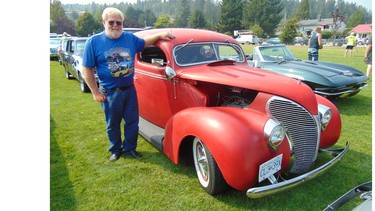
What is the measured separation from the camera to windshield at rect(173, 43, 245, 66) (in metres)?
3.90

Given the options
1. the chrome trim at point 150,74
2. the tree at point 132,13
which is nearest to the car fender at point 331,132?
the chrome trim at point 150,74

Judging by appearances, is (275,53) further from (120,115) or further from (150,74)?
(120,115)

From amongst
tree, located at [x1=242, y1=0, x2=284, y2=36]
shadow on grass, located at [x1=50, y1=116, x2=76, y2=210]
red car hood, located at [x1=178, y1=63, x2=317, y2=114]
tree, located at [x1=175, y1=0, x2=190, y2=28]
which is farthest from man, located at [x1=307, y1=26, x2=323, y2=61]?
tree, located at [x1=175, y1=0, x2=190, y2=28]

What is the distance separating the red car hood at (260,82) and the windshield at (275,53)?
4066 mm

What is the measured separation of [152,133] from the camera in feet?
13.3

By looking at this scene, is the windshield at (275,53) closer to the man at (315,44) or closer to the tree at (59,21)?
the man at (315,44)

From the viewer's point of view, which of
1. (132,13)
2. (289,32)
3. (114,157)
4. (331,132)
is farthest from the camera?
(132,13)

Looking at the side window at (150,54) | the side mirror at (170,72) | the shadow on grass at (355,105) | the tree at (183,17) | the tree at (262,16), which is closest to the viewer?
the side mirror at (170,72)

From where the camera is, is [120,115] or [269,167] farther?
[120,115]

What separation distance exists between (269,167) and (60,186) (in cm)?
245

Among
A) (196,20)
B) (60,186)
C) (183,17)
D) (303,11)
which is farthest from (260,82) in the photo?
(303,11)

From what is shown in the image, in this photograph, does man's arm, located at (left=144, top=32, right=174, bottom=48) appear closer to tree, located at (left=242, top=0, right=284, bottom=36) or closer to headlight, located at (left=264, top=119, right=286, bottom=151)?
headlight, located at (left=264, top=119, right=286, bottom=151)

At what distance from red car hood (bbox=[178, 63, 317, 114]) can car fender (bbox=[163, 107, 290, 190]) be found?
29cm

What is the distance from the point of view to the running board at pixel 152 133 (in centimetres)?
369
